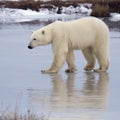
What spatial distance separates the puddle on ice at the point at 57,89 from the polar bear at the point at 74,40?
0.27 meters

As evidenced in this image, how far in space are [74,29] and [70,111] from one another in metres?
5.01

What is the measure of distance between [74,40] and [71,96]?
3557mm

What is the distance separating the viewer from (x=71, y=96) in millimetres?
9352

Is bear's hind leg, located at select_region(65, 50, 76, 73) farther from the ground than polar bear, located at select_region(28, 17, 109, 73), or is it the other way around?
polar bear, located at select_region(28, 17, 109, 73)

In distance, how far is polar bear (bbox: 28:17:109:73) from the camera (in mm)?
12539

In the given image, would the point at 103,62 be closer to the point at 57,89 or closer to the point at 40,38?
the point at 40,38

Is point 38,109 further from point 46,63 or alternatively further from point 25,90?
point 46,63

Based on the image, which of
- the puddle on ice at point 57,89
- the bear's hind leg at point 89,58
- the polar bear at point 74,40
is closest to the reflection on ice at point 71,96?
the puddle on ice at point 57,89

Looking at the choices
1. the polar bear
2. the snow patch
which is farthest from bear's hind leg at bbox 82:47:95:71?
the snow patch

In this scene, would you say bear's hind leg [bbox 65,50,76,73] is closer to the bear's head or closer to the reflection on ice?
the bear's head

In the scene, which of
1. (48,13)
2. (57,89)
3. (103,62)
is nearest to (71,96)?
(57,89)

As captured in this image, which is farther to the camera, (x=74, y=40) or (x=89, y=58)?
(x=89, y=58)

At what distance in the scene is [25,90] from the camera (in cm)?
998

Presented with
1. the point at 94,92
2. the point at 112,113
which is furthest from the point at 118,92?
the point at 112,113
